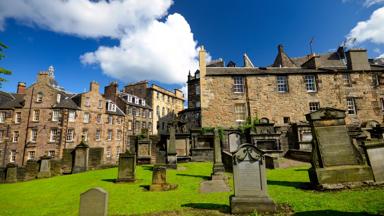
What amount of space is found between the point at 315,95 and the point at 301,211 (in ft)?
85.4

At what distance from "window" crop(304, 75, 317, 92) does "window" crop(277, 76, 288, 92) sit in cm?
254

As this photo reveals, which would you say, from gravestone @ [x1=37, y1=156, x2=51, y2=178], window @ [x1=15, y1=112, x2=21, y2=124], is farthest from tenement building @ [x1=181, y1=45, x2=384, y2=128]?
window @ [x1=15, y1=112, x2=21, y2=124]

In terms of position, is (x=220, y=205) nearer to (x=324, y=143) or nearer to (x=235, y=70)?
(x=324, y=143)

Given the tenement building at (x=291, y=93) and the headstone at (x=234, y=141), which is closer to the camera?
the headstone at (x=234, y=141)

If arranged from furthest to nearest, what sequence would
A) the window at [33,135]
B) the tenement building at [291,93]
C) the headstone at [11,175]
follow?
the window at [33,135]
the tenement building at [291,93]
the headstone at [11,175]

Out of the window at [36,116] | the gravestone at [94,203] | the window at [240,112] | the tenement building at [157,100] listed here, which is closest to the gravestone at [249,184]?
the gravestone at [94,203]

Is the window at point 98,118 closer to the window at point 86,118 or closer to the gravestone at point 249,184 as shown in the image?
the window at point 86,118

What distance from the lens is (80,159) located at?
17.3 meters

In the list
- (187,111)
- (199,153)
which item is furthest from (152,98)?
(199,153)

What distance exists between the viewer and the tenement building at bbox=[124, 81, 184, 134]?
4994 centimetres

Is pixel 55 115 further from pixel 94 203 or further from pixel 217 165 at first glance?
pixel 94 203

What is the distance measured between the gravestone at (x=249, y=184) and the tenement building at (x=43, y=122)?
2843cm

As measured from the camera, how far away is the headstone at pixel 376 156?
7596 mm

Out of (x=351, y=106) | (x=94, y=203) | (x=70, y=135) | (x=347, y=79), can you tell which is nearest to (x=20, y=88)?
(x=70, y=135)
